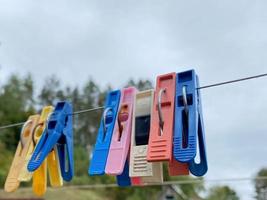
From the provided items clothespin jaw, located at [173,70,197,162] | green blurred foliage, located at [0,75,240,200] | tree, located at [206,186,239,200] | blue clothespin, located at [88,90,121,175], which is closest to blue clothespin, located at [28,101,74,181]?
blue clothespin, located at [88,90,121,175]

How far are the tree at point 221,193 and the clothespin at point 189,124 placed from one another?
267 cm

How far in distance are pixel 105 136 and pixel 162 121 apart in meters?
0.19

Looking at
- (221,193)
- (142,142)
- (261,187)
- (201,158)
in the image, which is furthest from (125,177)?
(221,193)

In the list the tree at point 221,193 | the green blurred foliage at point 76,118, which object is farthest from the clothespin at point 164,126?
the tree at point 221,193

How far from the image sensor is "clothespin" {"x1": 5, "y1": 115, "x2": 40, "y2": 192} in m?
1.16

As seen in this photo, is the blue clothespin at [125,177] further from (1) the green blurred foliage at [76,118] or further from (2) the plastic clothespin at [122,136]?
(1) the green blurred foliage at [76,118]

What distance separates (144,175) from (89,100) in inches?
354

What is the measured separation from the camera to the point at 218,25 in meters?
1.70

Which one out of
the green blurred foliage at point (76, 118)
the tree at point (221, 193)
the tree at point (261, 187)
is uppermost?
the green blurred foliage at point (76, 118)

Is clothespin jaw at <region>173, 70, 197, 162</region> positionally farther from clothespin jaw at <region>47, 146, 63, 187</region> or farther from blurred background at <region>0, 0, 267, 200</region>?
clothespin jaw at <region>47, 146, 63, 187</region>

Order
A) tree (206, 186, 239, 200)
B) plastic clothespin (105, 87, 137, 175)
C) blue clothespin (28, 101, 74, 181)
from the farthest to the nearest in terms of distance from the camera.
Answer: tree (206, 186, 239, 200) → blue clothespin (28, 101, 74, 181) → plastic clothespin (105, 87, 137, 175)

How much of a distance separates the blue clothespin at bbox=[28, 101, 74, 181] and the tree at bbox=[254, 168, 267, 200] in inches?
48.0

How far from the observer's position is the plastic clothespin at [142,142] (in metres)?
0.94

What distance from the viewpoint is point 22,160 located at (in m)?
→ 1.21
